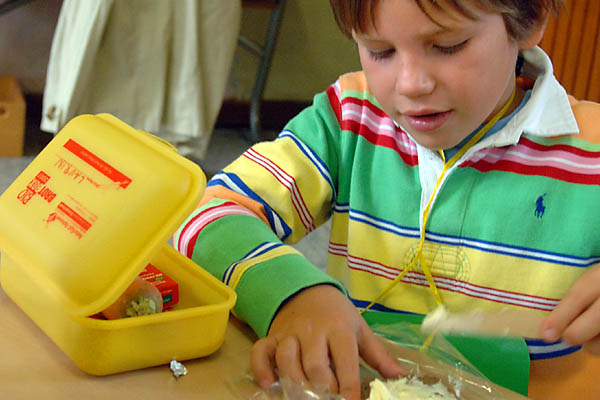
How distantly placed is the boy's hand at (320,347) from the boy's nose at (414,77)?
195mm

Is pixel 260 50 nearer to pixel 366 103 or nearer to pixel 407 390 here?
pixel 366 103

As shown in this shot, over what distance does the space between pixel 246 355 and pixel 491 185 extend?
0.36 meters

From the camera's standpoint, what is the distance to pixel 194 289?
556 millimetres

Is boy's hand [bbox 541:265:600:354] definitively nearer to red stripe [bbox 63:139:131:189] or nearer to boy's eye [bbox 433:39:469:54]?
boy's eye [bbox 433:39:469:54]

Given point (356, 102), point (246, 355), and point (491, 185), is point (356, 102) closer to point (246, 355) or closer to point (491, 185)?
point (491, 185)

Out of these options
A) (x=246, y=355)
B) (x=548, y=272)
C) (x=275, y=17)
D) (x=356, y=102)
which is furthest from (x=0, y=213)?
(x=275, y=17)

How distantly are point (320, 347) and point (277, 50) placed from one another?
2429 millimetres

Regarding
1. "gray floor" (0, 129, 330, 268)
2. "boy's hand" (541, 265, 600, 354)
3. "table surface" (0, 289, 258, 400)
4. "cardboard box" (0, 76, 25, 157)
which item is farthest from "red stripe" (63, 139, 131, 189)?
"cardboard box" (0, 76, 25, 157)

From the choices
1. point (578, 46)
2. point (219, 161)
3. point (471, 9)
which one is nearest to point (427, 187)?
point (471, 9)

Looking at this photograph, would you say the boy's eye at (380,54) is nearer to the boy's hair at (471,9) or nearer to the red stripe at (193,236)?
the boy's hair at (471,9)

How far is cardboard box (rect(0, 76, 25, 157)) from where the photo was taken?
2.19 meters

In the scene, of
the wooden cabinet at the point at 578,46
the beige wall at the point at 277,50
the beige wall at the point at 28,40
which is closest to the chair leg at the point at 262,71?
the beige wall at the point at 277,50

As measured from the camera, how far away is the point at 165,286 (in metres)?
0.54

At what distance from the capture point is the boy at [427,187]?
62 centimetres
